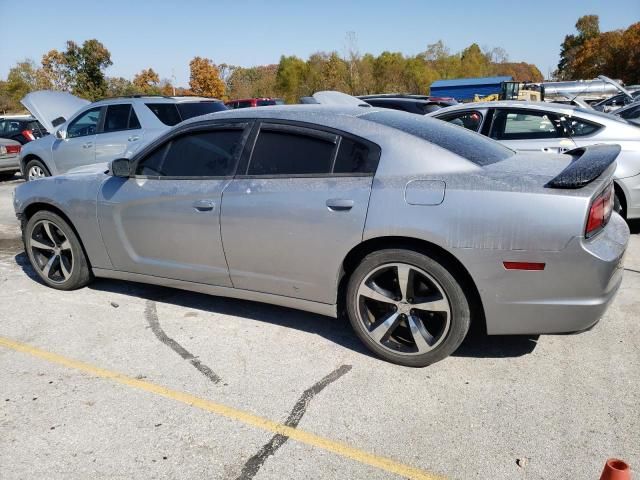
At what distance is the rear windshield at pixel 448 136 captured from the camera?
3.29m

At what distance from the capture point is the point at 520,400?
9.43ft

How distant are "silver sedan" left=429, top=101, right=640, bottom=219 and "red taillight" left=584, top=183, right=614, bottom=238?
2915 millimetres

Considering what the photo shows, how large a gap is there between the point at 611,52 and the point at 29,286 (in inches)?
3102

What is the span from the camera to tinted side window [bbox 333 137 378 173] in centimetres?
326

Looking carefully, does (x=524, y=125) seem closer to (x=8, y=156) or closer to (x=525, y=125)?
(x=525, y=125)

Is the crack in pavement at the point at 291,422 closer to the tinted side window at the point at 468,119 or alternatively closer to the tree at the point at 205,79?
the tinted side window at the point at 468,119

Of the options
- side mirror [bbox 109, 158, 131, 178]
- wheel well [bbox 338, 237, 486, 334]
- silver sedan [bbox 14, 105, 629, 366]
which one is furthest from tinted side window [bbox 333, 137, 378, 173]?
side mirror [bbox 109, 158, 131, 178]

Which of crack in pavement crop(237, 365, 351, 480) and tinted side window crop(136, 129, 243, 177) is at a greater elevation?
tinted side window crop(136, 129, 243, 177)

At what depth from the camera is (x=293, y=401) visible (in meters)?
2.95

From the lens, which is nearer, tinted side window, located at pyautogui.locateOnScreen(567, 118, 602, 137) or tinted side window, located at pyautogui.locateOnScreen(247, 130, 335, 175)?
tinted side window, located at pyautogui.locateOnScreen(247, 130, 335, 175)

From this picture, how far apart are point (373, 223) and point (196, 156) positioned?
1.54m

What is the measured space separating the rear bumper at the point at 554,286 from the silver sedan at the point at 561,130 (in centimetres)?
314

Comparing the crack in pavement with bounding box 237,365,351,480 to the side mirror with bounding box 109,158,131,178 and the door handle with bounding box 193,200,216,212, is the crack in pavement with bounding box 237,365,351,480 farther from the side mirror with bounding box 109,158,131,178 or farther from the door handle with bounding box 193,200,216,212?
the side mirror with bounding box 109,158,131,178

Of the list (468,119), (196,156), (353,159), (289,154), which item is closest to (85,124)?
(196,156)
